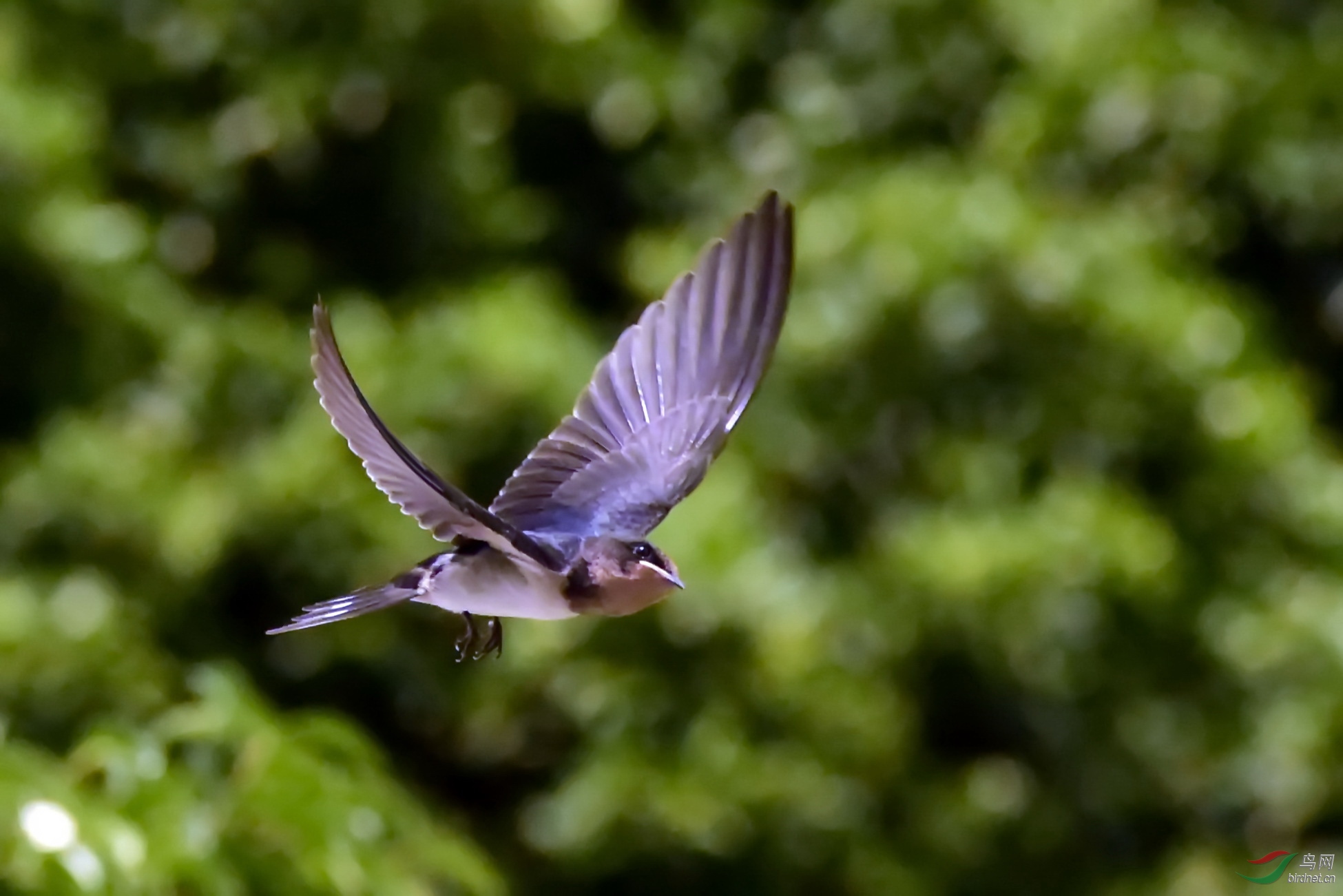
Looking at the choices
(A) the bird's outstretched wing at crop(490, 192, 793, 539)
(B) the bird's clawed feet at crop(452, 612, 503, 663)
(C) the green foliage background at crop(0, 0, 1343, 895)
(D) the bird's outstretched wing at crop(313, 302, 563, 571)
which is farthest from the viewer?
(C) the green foliage background at crop(0, 0, 1343, 895)

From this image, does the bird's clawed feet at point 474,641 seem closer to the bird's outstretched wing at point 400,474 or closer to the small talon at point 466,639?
the small talon at point 466,639

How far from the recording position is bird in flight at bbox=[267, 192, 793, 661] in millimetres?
1357

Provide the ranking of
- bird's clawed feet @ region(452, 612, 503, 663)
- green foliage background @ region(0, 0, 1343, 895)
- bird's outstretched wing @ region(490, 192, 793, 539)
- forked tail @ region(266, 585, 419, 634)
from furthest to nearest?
green foliage background @ region(0, 0, 1343, 895), bird's outstretched wing @ region(490, 192, 793, 539), bird's clawed feet @ region(452, 612, 503, 663), forked tail @ region(266, 585, 419, 634)

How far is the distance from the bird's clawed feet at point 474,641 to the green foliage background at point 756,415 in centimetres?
199

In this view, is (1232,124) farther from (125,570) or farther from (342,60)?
(125,570)

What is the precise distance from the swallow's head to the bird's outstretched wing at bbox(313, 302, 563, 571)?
0.04m

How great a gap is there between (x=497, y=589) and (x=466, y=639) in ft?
0.64

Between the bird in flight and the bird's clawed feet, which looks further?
the bird's clawed feet

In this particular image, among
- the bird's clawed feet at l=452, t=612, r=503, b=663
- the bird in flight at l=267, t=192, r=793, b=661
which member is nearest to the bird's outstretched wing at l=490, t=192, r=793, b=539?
the bird in flight at l=267, t=192, r=793, b=661

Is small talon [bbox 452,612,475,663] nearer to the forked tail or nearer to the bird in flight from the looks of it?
the bird in flight

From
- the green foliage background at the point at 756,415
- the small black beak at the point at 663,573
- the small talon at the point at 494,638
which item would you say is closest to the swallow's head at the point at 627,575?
the small black beak at the point at 663,573

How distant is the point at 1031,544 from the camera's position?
4375 millimetres

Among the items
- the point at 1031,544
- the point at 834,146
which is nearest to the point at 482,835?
the point at 1031,544

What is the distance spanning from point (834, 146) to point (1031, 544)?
1421 millimetres
